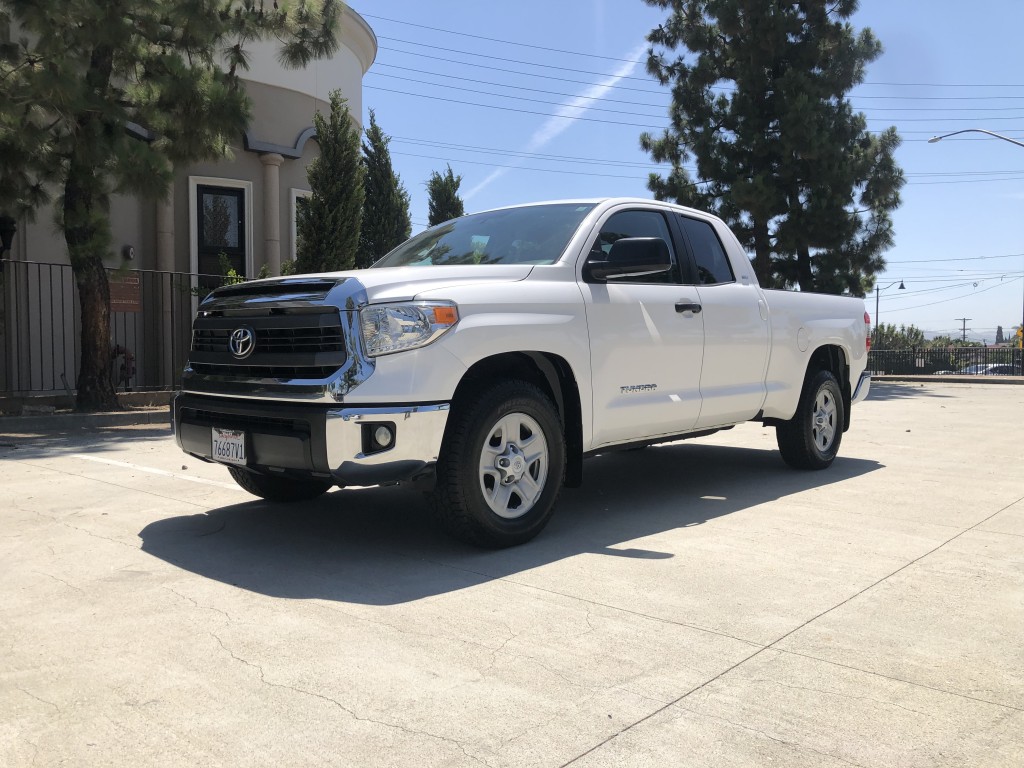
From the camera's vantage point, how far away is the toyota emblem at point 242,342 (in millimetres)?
4697

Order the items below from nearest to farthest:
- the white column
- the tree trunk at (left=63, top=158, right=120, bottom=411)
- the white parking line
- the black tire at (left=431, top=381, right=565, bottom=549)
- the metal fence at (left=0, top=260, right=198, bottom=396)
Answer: the black tire at (left=431, top=381, right=565, bottom=549) < the white parking line < the tree trunk at (left=63, top=158, right=120, bottom=411) < the metal fence at (left=0, top=260, right=198, bottom=396) < the white column

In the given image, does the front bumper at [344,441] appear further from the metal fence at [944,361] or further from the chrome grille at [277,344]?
the metal fence at [944,361]

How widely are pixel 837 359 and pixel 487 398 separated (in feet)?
14.8

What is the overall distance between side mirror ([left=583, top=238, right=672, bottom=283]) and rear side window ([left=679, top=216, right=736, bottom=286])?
118cm

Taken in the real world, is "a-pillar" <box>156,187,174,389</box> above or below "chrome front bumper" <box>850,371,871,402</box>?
above

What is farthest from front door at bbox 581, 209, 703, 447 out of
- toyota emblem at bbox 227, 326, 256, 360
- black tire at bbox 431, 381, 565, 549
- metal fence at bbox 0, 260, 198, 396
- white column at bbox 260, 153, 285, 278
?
white column at bbox 260, 153, 285, 278

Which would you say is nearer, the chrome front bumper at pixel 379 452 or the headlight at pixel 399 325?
the chrome front bumper at pixel 379 452

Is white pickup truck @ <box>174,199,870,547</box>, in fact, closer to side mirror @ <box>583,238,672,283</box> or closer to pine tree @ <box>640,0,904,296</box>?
side mirror @ <box>583,238,672,283</box>

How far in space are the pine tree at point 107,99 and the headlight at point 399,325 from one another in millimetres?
8385

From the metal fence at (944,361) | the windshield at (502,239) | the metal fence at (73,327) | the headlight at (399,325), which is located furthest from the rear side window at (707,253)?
the metal fence at (944,361)

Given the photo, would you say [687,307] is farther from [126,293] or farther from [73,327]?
[73,327]

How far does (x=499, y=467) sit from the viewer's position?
468 cm

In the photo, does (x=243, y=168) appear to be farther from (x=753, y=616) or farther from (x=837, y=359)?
(x=753, y=616)

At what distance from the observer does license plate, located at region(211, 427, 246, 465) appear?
182 inches
